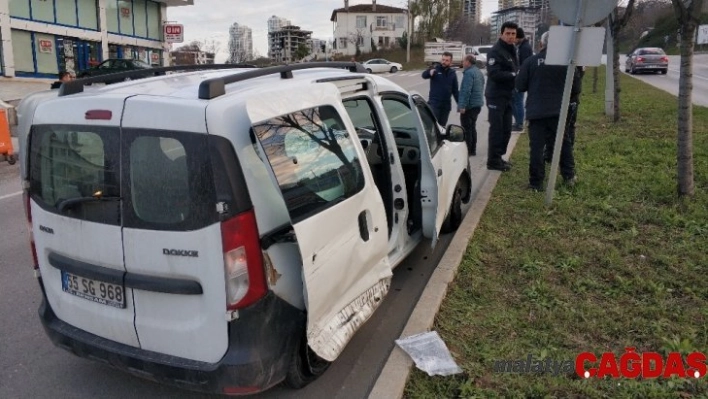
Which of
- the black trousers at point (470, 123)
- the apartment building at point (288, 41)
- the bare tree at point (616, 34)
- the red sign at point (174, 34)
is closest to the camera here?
the black trousers at point (470, 123)

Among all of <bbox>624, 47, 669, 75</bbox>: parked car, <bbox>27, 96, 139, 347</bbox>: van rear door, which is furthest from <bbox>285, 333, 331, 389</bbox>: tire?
<bbox>624, 47, 669, 75</bbox>: parked car

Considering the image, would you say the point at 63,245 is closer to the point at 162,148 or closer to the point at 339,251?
the point at 162,148

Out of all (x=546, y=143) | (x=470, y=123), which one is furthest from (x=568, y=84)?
(x=470, y=123)

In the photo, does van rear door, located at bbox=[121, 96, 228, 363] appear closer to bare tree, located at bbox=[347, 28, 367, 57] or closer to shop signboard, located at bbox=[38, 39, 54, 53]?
shop signboard, located at bbox=[38, 39, 54, 53]

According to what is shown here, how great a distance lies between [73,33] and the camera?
2772 centimetres

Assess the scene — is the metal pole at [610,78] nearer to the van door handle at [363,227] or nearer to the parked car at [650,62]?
the van door handle at [363,227]

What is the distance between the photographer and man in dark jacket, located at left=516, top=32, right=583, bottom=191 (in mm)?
6535

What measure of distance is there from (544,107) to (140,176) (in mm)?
5201

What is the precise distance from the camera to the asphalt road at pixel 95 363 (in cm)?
319

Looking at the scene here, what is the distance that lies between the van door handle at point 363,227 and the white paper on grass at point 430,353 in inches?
28.1

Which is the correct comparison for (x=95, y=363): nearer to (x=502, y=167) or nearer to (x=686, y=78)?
(x=686, y=78)

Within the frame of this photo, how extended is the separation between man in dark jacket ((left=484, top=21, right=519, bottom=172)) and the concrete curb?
6.55ft

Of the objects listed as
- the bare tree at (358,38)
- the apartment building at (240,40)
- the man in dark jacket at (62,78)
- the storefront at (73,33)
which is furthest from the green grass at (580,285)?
the apartment building at (240,40)

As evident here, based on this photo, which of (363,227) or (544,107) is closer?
(363,227)
